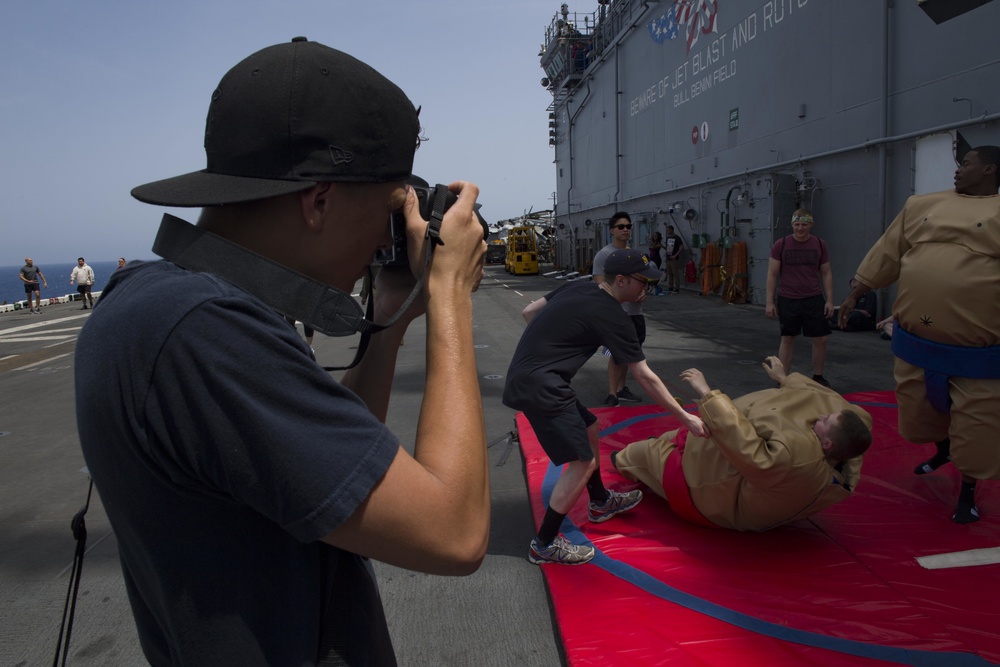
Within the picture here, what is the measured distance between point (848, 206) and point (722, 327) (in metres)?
3.46

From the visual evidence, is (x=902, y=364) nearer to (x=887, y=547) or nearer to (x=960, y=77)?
(x=887, y=547)

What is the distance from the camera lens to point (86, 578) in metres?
4.09

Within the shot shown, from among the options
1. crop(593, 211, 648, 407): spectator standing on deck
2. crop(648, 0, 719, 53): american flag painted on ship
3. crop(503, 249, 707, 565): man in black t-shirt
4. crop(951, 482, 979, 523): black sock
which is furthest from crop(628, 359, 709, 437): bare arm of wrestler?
crop(648, 0, 719, 53): american flag painted on ship

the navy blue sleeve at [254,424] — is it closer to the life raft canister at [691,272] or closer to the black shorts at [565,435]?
the black shorts at [565,435]

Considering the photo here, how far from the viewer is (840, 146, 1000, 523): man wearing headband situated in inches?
160

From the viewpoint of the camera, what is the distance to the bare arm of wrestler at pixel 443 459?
35.9 inches

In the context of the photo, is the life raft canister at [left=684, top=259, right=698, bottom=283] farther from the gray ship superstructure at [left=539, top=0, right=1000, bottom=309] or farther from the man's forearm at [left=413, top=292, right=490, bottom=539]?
the man's forearm at [left=413, top=292, right=490, bottom=539]

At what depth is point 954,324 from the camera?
4.15 m

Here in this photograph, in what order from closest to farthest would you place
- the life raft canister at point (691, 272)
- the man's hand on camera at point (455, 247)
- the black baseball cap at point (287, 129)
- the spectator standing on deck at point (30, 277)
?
the black baseball cap at point (287, 129) < the man's hand on camera at point (455, 247) < the life raft canister at point (691, 272) < the spectator standing on deck at point (30, 277)

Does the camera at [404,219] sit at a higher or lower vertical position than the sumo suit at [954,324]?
higher

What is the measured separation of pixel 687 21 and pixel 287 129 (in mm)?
22076

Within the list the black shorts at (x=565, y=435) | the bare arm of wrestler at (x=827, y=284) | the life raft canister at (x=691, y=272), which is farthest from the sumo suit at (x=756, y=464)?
the life raft canister at (x=691, y=272)

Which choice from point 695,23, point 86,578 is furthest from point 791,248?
point 695,23

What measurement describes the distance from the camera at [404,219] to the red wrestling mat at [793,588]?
248 centimetres
